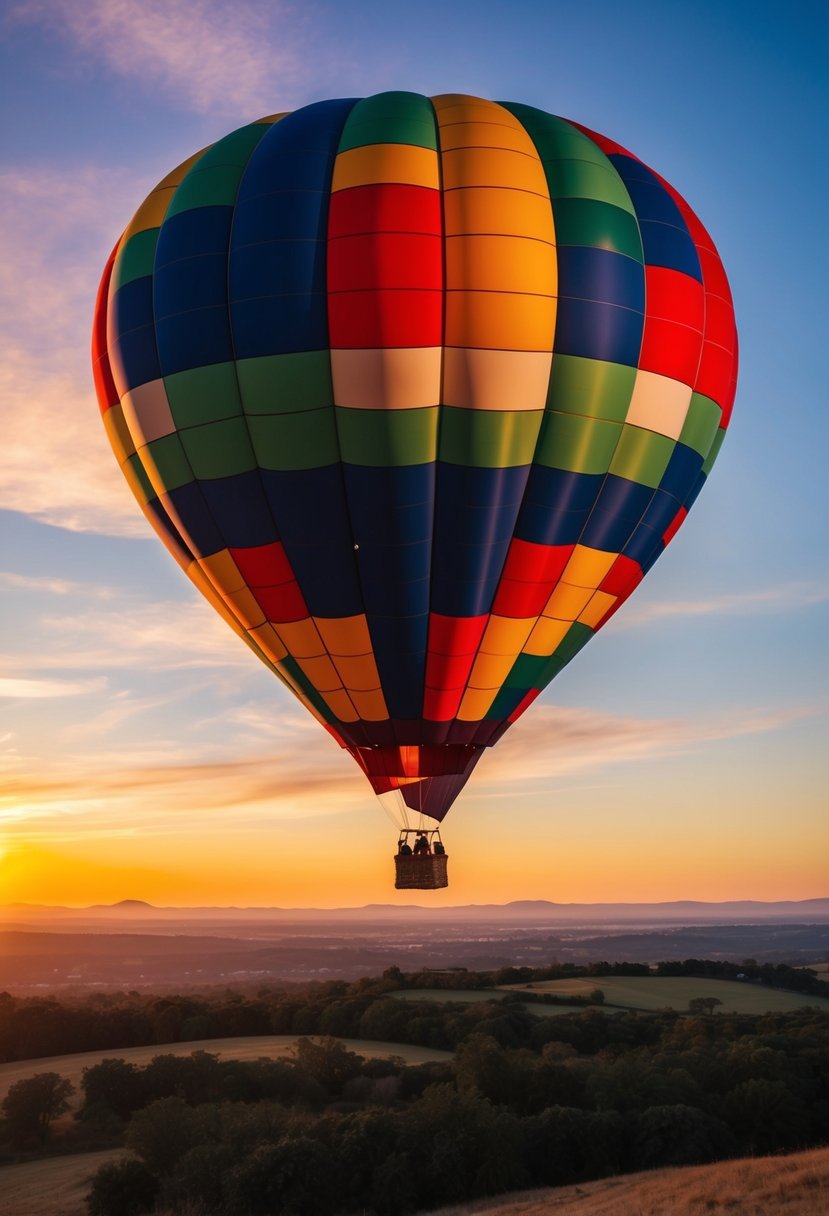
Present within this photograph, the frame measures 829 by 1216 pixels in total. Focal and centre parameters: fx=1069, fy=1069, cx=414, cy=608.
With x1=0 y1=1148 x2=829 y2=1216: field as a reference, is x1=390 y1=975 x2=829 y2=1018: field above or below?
above

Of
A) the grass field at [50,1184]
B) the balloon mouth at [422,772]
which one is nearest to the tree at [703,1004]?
the grass field at [50,1184]

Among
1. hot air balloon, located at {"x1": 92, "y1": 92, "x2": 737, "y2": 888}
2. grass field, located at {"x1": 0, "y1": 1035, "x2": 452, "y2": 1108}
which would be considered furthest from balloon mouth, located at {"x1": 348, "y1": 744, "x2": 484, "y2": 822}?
grass field, located at {"x1": 0, "y1": 1035, "x2": 452, "y2": 1108}

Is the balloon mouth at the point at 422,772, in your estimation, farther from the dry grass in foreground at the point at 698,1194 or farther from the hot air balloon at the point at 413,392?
the dry grass in foreground at the point at 698,1194

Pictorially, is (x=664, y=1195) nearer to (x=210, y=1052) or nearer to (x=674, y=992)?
(x=210, y=1052)

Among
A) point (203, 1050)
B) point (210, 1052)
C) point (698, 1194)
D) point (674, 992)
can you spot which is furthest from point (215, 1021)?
point (698, 1194)

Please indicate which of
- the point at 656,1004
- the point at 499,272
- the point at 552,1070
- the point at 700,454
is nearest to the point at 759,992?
the point at 656,1004

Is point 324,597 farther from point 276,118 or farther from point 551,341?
point 276,118

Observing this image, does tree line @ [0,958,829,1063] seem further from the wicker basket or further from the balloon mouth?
the balloon mouth
